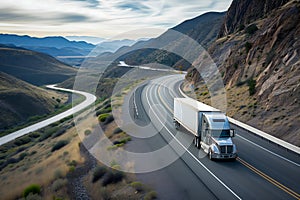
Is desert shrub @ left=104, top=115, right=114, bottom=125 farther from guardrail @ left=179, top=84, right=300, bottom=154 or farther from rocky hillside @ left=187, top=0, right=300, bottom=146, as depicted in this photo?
rocky hillside @ left=187, top=0, right=300, bottom=146

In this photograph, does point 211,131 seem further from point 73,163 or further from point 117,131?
point 117,131

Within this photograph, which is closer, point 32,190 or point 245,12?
point 32,190

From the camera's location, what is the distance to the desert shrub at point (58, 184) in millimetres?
17594

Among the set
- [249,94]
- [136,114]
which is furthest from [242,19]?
[136,114]

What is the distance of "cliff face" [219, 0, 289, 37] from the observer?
60.2 meters

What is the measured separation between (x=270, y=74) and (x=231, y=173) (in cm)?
2251

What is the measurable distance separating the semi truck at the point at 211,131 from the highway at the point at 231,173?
2.10ft

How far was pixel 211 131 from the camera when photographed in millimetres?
20484

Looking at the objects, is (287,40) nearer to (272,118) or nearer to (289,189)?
(272,118)

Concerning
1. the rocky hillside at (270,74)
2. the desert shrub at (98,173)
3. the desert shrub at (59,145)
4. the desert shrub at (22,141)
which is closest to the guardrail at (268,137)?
the rocky hillside at (270,74)

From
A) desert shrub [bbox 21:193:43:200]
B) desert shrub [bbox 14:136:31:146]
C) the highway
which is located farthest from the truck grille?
desert shrub [bbox 14:136:31:146]

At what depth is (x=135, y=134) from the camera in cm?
2839

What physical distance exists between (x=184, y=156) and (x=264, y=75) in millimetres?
21265

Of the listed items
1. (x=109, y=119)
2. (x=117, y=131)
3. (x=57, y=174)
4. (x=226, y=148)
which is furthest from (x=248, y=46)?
(x=57, y=174)
